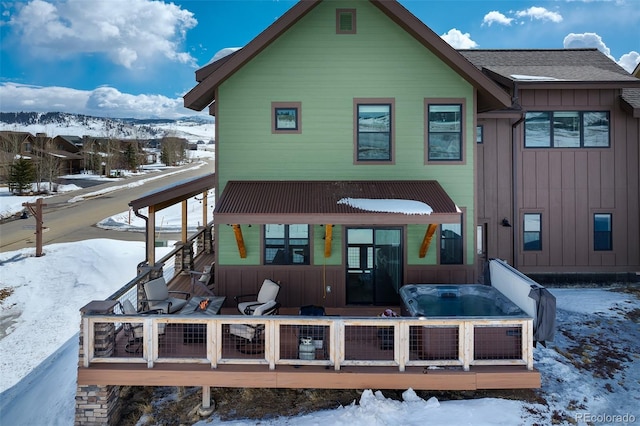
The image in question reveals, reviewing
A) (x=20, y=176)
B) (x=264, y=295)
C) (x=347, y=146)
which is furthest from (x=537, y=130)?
(x=20, y=176)

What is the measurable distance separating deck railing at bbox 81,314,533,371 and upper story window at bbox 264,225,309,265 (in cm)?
240

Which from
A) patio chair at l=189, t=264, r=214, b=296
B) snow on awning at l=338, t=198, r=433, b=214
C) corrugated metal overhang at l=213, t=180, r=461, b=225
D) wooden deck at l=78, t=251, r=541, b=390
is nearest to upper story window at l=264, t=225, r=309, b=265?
corrugated metal overhang at l=213, t=180, r=461, b=225

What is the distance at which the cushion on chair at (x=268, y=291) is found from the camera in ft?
27.1

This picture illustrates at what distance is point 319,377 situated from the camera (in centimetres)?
Answer: 625

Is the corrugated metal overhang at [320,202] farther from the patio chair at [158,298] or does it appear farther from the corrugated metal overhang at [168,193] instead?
the patio chair at [158,298]

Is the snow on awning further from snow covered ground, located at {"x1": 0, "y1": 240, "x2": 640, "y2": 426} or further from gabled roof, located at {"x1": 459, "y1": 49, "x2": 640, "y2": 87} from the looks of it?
gabled roof, located at {"x1": 459, "y1": 49, "x2": 640, "y2": 87}

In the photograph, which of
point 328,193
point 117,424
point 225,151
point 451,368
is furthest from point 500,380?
point 225,151

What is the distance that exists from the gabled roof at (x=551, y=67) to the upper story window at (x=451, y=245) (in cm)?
548

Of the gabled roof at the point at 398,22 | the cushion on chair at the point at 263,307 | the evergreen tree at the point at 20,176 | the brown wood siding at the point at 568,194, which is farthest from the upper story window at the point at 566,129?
the evergreen tree at the point at 20,176

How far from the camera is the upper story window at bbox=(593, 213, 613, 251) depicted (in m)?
12.7

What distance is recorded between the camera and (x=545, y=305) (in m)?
6.80

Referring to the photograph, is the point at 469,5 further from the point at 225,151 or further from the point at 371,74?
the point at 225,151

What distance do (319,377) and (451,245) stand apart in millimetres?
4697

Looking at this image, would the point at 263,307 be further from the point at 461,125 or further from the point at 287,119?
the point at 461,125
